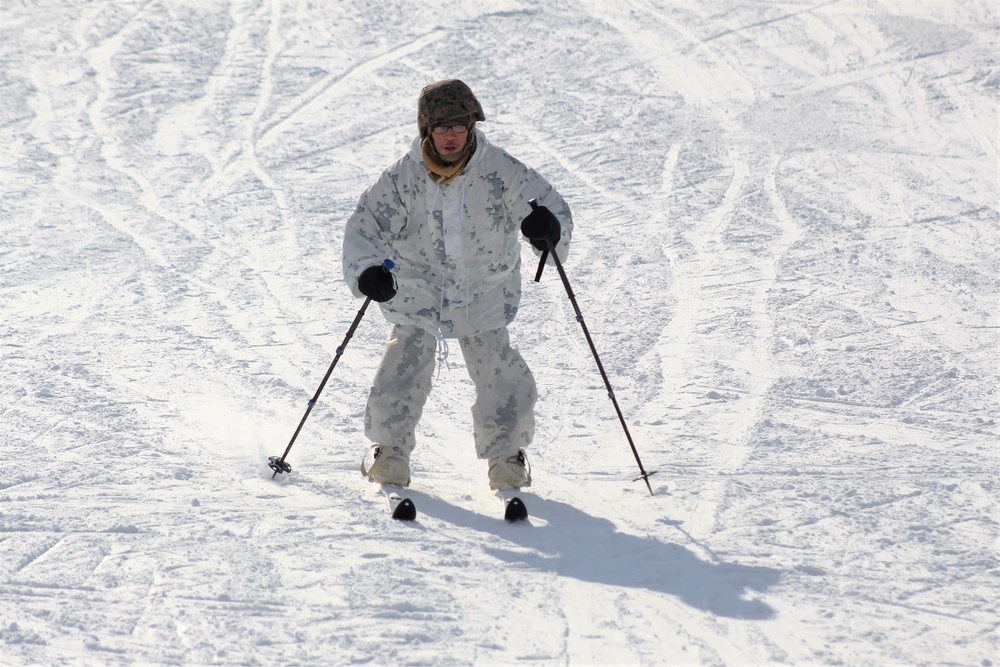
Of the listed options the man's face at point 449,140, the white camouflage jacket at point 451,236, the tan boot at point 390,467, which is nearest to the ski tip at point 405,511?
the tan boot at point 390,467

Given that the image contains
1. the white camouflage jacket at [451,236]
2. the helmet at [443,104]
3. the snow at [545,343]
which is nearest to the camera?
the snow at [545,343]

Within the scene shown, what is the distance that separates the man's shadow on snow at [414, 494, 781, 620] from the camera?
11.2 ft

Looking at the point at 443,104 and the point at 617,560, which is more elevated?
the point at 443,104

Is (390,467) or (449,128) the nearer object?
(449,128)

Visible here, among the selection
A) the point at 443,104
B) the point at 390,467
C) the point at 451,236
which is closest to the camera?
the point at 443,104

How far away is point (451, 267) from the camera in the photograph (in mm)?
4215

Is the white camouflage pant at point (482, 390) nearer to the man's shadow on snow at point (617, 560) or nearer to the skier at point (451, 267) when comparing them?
the skier at point (451, 267)

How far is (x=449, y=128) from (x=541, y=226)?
1.61ft

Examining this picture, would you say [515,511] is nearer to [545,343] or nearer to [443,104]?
[443,104]

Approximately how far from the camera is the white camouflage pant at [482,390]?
4.31 meters

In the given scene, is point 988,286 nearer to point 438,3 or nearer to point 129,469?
point 129,469

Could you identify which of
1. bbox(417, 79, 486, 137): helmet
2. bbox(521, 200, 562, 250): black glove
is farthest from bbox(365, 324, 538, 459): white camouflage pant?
bbox(417, 79, 486, 137): helmet

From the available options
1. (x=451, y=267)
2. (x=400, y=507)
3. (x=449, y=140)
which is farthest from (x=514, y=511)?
(x=449, y=140)

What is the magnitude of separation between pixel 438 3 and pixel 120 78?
3.78 metres
